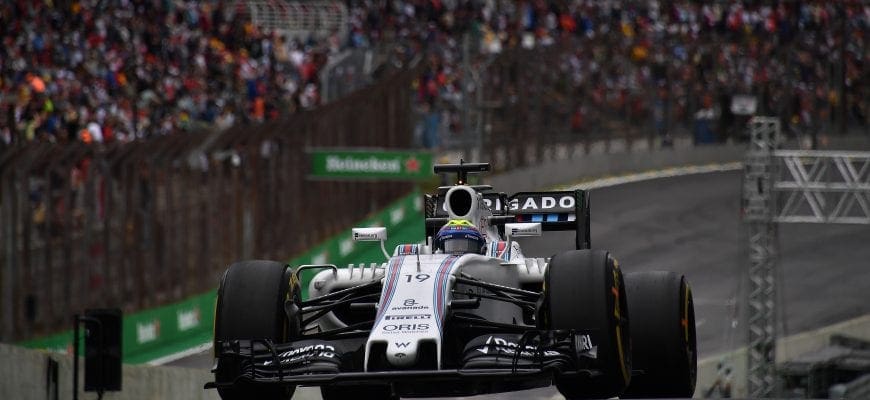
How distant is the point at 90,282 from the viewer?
2303 cm

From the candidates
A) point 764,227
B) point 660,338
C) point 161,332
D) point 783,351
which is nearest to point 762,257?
point 764,227

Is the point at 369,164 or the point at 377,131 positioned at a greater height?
the point at 377,131

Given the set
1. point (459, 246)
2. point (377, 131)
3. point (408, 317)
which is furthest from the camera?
point (377, 131)

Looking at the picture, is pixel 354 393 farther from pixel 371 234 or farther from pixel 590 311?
pixel 590 311

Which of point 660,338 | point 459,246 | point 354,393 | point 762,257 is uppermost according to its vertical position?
point 459,246

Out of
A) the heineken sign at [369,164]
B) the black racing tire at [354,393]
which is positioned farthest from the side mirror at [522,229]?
the heineken sign at [369,164]

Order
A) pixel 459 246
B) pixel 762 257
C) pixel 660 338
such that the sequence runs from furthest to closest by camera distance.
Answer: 1. pixel 762 257
2. pixel 660 338
3. pixel 459 246

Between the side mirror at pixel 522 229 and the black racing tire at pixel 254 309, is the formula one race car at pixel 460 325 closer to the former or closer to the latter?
the black racing tire at pixel 254 309

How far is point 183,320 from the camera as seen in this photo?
24.2 meters

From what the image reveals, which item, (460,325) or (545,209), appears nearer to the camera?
(460,325)

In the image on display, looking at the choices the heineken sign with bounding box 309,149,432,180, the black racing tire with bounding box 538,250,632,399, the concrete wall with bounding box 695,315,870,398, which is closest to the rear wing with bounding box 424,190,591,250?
the black racing tire with bounding box 538,250,632,399

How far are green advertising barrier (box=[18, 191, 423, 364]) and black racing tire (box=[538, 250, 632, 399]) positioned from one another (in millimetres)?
10268

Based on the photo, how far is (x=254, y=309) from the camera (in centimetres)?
1199

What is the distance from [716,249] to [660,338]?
21.1m
